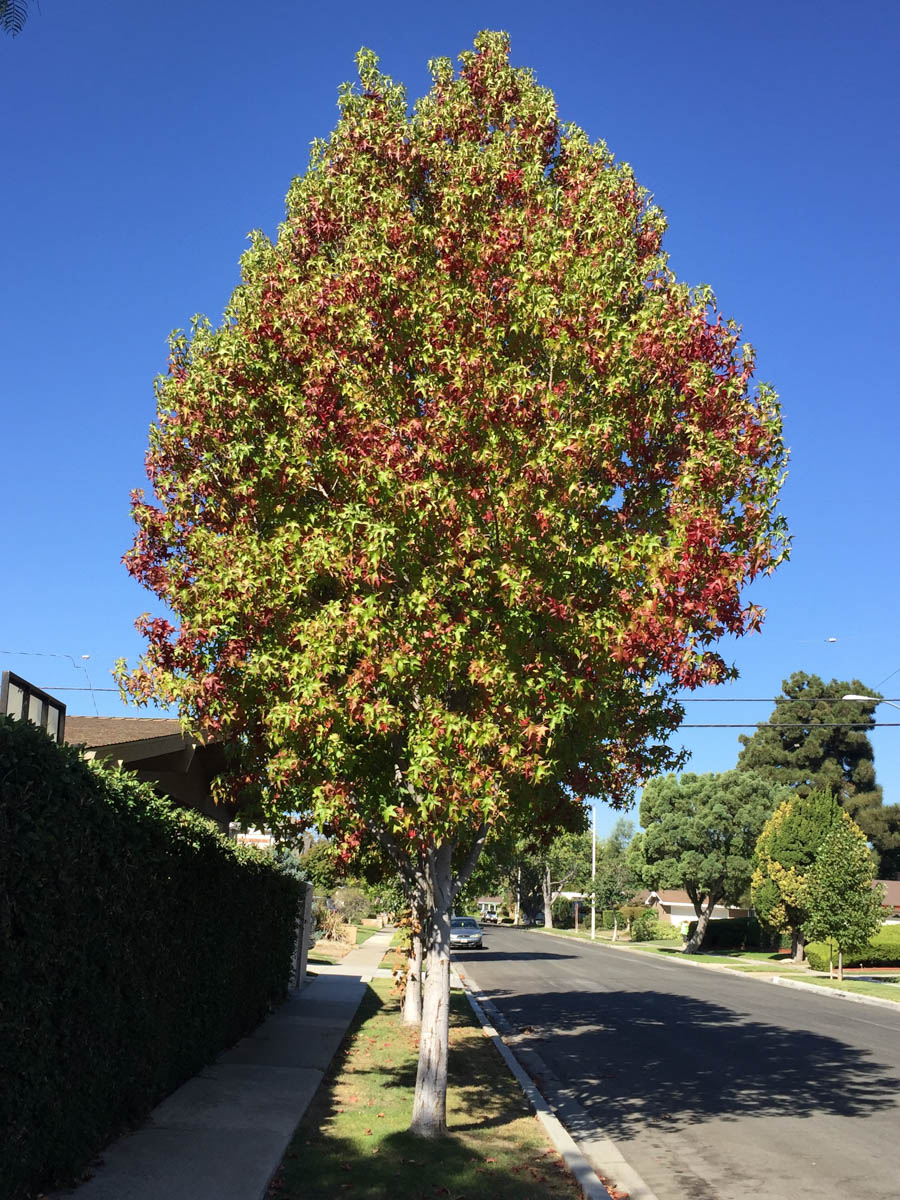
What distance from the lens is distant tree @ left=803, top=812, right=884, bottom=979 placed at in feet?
118

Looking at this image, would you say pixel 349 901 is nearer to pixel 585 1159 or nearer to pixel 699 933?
pixel 699 933

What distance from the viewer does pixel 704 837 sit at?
6109cm

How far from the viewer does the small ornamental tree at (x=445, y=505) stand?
878cm

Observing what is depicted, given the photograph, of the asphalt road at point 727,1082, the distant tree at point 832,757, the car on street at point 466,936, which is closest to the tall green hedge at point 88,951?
the asphalt road at point 727,1082

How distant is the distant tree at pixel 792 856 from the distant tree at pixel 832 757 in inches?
1116

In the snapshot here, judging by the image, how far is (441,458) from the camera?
9125mm

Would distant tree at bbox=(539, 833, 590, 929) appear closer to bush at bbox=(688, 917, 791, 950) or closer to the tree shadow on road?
bush at bbox=(688, 917, 791, 950)

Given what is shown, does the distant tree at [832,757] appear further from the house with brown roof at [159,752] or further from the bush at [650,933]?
the house with brown roof at [159,752]

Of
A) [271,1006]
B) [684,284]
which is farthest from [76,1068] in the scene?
[271,1006]

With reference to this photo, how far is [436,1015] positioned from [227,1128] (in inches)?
84.1

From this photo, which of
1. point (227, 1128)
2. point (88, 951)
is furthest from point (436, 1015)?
point (88, 951)

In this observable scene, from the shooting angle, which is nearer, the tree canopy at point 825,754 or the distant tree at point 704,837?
the distant tree at point 704,837

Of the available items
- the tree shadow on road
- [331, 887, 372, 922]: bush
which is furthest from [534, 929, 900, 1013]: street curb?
[331, 887, 372, 922]: bush

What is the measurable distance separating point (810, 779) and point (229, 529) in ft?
256
